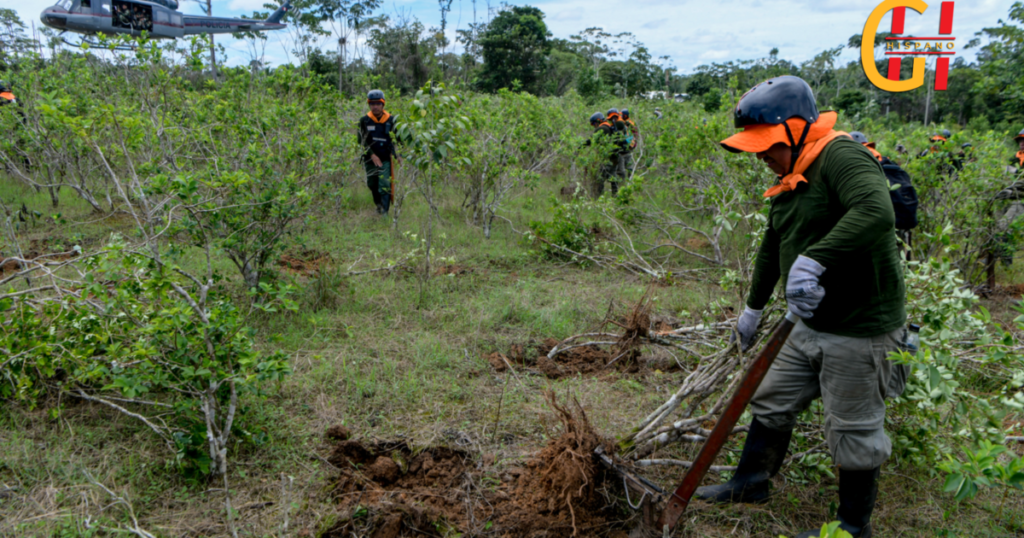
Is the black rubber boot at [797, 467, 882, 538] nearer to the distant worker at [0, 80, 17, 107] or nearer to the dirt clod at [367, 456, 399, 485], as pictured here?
the dirt clod at [367, 456, 399, 485]

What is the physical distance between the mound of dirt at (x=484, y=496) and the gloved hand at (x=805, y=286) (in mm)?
884

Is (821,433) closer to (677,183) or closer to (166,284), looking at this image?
(166,284)

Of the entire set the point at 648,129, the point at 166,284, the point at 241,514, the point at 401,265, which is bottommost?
the point at 241,514

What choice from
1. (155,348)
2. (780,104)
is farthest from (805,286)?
(155,348)

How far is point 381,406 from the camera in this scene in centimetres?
333

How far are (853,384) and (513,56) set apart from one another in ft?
98.9

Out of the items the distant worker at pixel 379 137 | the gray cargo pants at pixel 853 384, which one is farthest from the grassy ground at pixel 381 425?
the distant worker at pixel 379 137

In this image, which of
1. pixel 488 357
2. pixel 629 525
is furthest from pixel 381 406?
pixel 629 525

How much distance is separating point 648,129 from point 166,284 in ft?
30.6

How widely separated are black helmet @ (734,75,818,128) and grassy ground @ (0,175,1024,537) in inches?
57.5

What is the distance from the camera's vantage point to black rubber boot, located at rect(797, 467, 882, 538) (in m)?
2.17

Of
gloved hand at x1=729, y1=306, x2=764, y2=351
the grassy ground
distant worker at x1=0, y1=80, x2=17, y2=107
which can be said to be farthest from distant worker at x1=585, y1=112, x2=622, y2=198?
distant worker at x1=0, y1=80, x2=17, y2=107

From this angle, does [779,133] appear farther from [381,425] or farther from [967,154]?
[967,154]

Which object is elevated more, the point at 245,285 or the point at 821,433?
the point at 245,285
